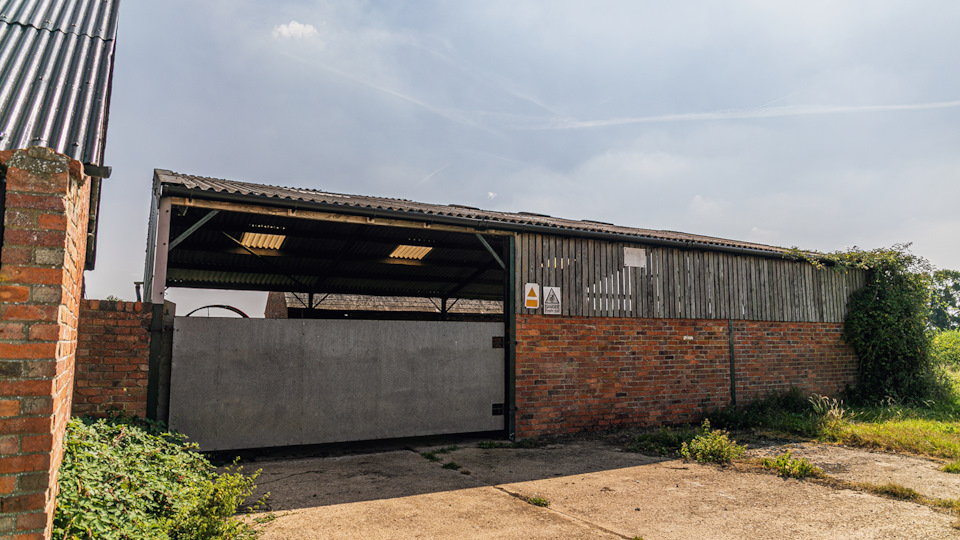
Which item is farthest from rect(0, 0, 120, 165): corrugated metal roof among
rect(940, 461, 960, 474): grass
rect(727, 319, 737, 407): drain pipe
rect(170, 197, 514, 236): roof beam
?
rect(727, 319, 737, 407): drain pipe

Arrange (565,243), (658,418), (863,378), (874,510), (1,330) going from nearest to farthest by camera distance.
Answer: (1,330), (874,510), (565,243), (658,418), (863,378)

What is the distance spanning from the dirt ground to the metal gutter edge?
10.7 feet

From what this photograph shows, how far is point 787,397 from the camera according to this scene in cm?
1070

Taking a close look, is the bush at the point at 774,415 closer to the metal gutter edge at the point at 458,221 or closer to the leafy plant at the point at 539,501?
the metal gutter edge at the point at 458,221

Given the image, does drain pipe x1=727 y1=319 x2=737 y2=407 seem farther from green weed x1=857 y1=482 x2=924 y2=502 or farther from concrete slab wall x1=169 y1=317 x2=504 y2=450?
concrete slab wall x1=169 y1=317 x2=504 y2=450

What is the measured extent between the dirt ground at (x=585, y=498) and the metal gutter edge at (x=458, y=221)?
10.7ft

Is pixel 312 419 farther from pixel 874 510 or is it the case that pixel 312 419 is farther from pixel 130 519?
pixel 874 510

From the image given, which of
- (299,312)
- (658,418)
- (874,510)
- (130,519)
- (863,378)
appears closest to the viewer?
(130,519)

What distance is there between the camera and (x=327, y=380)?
747 cm

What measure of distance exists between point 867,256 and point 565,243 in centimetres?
805

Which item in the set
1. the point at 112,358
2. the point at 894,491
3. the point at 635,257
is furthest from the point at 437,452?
the point at 894,491

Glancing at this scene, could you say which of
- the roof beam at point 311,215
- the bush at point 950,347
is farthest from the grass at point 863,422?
the bush at point 950,347

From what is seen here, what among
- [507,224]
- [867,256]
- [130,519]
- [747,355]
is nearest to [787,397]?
[747,355]

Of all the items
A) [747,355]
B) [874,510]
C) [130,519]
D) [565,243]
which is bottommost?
[874,510]
